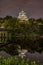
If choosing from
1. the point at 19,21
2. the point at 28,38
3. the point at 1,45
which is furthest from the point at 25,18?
the point at 1,45

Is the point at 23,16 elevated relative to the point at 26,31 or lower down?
elevated

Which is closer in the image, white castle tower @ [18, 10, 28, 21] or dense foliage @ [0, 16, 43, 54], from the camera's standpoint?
dense foliage @ [0, 16, 43, 54]

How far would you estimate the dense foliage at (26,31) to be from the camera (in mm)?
5582

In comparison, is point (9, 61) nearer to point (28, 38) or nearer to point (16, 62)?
point (16, 62)

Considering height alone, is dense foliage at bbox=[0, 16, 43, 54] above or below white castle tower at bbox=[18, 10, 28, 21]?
below

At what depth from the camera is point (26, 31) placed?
6.11 meters

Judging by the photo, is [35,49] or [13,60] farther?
[35,49]

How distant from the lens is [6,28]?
598 centimetres

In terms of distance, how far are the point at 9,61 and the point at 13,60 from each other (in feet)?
0.20

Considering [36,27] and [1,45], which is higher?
[36,27]

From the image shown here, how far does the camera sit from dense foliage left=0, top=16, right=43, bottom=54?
5.58m

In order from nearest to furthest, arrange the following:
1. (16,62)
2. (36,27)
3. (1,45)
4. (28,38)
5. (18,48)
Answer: (16,62)
(18,48)
(1,45)
(36,27)
(28,38)

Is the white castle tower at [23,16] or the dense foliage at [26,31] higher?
the white castle tower at [23,16]

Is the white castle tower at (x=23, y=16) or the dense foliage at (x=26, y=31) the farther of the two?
the white castle tower at (x=23, y=16)
